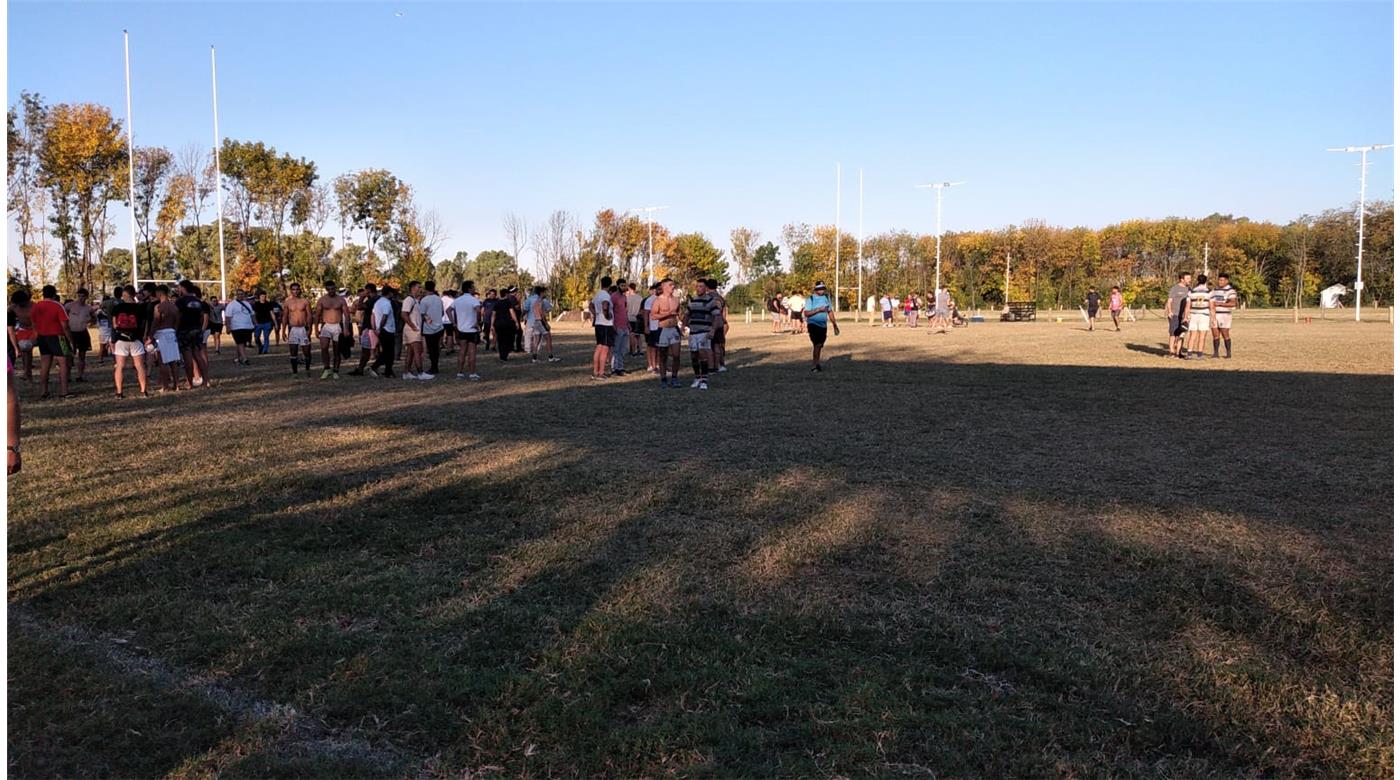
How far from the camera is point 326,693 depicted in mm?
3631

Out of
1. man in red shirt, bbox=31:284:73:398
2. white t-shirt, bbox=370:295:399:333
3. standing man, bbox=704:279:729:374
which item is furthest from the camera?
white t-shirt, bbox=370:295:399:333

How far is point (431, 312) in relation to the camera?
16.0 m

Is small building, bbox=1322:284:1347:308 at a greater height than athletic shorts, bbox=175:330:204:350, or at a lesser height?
greater

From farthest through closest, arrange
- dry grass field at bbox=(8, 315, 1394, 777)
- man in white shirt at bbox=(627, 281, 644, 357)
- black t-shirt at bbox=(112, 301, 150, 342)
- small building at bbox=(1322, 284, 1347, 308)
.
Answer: small building at bbox=(1322, 284, 1347, 308) → man in white shirt at bbox=(627, 281, 644, 357) → black t-shirt at bbox=(112, 301, 150, 342) → dry grass field at bbox=(8, 315, 1394, 777)

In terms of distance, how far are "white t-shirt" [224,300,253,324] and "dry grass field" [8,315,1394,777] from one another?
10.3m

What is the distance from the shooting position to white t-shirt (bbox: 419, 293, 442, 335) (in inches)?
626

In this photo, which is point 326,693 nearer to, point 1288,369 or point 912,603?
point 912,603

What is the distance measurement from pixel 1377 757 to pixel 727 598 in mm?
2527

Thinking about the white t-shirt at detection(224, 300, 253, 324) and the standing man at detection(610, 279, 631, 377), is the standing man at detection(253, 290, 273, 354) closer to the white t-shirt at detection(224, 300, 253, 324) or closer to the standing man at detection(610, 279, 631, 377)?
the white t-shirt at detection(224, 300, 253, 324)

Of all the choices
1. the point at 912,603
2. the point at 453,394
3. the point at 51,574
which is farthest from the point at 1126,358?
the point at 51,574

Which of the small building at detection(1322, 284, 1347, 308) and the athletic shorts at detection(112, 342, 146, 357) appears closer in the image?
the athletic shorts at detection(112, 342, 146, 357)

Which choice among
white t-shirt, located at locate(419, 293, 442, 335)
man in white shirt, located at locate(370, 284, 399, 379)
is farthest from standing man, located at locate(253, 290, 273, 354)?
white t-shirt, located at locate(419, 293, 442, 335)

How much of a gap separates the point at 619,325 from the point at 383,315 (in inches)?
147

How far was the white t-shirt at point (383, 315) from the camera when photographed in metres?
15.7
